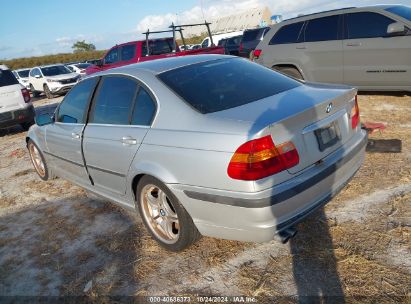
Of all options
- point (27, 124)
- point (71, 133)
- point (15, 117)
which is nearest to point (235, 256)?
point (71, 133)

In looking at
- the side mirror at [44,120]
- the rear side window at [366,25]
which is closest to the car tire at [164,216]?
the side mirror at [44,120]

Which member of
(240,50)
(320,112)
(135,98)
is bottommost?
(240,50)

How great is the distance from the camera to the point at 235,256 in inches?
122

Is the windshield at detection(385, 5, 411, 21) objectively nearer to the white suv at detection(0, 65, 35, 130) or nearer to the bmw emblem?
the bmw emblem

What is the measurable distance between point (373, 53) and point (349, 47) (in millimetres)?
486

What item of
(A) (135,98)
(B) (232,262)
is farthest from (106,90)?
(B) (232,262)

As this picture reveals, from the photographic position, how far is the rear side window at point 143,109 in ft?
10.6

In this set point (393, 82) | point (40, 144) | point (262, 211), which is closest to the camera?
point (262, 211)

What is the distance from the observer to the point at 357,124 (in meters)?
3.45

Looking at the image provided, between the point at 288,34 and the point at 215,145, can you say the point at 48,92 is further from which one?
the point at 215,145

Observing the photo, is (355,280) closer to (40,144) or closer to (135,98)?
(135,98)

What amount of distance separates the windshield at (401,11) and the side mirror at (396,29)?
0.89ft

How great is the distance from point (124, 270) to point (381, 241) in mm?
2063

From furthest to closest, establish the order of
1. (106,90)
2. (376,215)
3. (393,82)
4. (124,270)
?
(393,82), (106,90), (376,215), (124,270)
